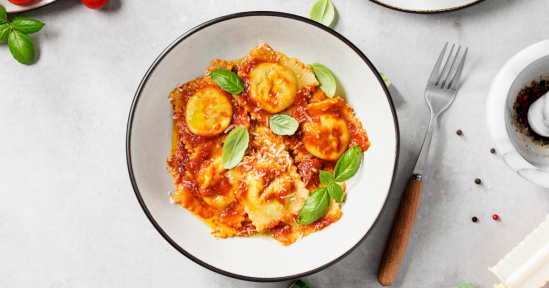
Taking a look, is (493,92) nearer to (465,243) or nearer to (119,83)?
(465,243)

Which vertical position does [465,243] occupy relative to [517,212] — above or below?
below

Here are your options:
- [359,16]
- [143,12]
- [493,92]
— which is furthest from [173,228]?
[493,92]

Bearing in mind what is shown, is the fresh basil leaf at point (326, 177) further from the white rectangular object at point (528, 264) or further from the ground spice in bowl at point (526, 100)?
the ground spice in bowl at point (526, 100)

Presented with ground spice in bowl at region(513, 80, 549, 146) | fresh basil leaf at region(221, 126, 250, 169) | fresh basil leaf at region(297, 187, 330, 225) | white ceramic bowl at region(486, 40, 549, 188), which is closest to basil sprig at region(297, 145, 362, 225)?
fresh basil leaf at region(297, 187, 330, 225)

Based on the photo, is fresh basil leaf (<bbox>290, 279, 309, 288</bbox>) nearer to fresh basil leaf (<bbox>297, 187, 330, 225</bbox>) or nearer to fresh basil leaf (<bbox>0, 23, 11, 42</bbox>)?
fresh basil leaf (<bbox>297, 187, 330, 225</bbox>)

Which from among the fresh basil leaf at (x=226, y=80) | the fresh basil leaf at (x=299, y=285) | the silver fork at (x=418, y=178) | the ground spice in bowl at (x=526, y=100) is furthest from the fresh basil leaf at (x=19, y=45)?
the ground spice in bowl at (x=526, y=100)

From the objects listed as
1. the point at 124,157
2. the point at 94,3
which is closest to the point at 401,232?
the point at 124,157
